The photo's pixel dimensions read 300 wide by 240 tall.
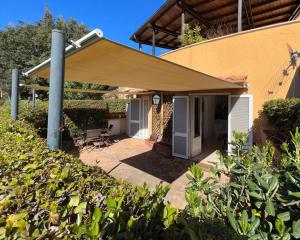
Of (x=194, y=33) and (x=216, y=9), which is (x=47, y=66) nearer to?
(x=194, y=33)

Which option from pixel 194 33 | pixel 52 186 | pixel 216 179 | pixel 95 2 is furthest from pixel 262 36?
pixel 95 2

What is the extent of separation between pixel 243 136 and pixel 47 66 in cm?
587

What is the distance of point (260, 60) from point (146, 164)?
8.40 m

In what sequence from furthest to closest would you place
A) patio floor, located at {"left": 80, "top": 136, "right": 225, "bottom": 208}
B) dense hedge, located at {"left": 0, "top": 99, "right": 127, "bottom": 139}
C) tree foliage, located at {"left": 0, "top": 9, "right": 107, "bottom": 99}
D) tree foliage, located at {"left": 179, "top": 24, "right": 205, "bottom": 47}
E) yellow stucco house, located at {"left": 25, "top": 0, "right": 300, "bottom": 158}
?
tree foliage, located at {"left": 0, "top": 9, "right": 107, "bottom": 99}, dense hedge, located at {"left": 0, "top": 99, "right": 127, "bottom": 139}, tree foliage, located at {"left": 179, "top": 24, "right": 205, "bottom": 47}, patio floor, located at {"left": 80, "top": 136, "right": 225, "bottom": 208}, yellow stucco house, located at {"left": 25, "top": 0, "right": 300, "bottom": 158}

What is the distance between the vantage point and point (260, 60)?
984cm

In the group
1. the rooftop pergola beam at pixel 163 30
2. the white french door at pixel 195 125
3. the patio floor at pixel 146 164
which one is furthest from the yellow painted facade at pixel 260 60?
the rooftop pergola beam at pixel 163 30

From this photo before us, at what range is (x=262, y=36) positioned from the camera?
9742mm

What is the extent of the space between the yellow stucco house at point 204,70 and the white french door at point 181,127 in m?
0.07

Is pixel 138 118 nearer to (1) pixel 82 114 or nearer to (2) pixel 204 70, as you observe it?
(1) pixel 82 114

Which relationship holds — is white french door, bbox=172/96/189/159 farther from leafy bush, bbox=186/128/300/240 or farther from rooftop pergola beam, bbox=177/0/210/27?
leafy bush, bbox=186/128/300/240

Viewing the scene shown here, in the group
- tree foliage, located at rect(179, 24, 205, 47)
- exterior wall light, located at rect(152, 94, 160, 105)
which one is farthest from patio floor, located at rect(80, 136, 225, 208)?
tree foliage, located at rect(179, 24, 205, 47)

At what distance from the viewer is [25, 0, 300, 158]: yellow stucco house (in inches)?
233

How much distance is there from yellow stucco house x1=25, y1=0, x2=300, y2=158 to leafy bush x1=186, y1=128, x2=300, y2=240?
2.93 meters

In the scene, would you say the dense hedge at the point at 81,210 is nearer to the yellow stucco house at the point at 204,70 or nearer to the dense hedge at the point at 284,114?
the yellow stucco house at the point at 204,70
